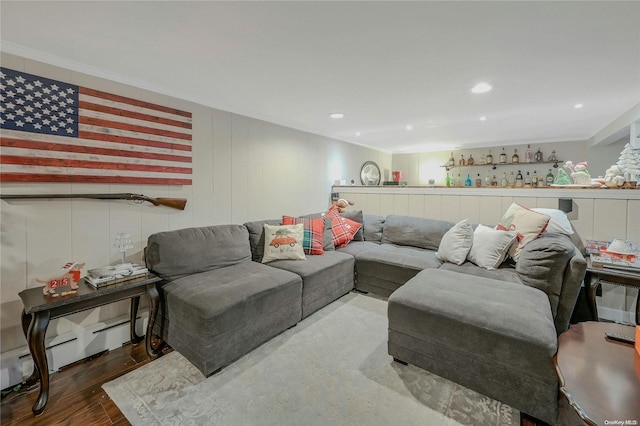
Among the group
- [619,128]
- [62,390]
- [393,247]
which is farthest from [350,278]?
[619,128]

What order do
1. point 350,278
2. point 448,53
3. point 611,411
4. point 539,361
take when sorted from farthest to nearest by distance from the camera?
point 350,278 < point 448,53 < point 539,361 < point 611,411

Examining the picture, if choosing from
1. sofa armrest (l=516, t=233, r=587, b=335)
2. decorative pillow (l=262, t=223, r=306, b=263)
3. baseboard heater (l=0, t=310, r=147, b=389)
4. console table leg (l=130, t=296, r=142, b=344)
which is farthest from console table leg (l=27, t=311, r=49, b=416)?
sofa armrest (l=516, t=233, r=587, b=335)

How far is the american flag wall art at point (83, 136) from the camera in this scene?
1870mm

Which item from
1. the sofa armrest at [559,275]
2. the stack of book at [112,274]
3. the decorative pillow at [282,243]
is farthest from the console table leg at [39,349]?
the sofa armrest at [559,275]

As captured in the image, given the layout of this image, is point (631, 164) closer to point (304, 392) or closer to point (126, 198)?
point (304, 392)

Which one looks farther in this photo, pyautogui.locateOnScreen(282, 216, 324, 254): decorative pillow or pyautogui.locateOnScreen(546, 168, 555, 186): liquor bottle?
pyautogui.locateOnScreen(546, 168, 555, 186): liquor bottle

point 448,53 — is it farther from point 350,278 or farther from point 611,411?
point 350,278

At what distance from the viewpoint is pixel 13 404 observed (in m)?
1.71

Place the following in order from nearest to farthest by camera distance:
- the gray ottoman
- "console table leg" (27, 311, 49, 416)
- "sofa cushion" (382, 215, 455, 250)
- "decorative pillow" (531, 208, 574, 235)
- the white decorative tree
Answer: the gray ottoman
"console table leg" (27, 311, 49, 416)
"decorative pillow" (531, 208, 574, 235)
the white decorative tree
"sofa cushion" (382, 215, 455, 250)

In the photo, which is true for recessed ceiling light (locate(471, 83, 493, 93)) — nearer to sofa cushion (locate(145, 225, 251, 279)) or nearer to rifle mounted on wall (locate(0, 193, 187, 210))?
sofa cushion (locate(145, 225, 251, 279))

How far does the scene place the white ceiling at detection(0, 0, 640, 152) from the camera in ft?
4.94

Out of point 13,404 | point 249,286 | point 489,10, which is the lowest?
point 13,404

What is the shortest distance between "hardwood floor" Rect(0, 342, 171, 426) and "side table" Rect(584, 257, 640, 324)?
331 cm

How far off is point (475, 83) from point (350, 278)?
2.36 meters
